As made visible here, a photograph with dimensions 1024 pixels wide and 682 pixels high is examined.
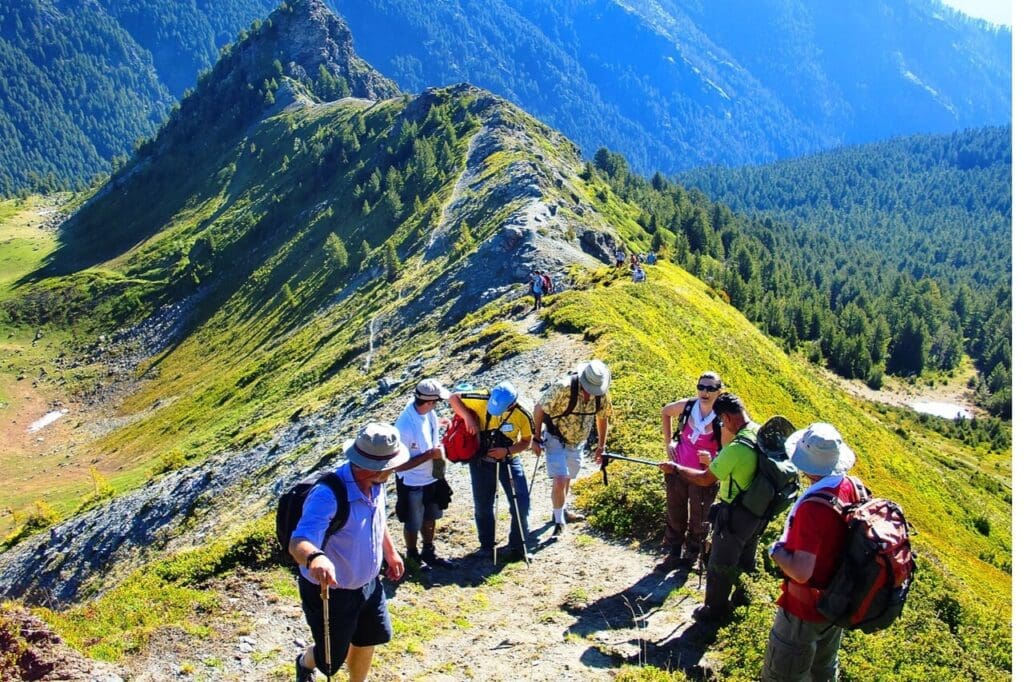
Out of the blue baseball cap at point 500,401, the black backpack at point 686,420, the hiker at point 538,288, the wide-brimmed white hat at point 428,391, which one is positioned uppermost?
the hiker at point 538,288

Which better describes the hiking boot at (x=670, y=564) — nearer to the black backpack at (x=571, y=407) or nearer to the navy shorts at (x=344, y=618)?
the black backpack at (x=571, y=407)

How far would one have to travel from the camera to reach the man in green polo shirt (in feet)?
26.0

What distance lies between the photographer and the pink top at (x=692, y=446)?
32.0 ft

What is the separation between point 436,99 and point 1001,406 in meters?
107

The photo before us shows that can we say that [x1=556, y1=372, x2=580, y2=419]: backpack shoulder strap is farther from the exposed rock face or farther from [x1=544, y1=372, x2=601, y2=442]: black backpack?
the exposed rock face

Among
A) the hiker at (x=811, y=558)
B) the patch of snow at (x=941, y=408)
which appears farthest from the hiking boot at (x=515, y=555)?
the patch of snow at (x=941, y=408)

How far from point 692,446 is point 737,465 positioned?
2108 mm

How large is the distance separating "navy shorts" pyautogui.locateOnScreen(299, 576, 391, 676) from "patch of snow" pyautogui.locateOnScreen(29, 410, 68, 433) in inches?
2731

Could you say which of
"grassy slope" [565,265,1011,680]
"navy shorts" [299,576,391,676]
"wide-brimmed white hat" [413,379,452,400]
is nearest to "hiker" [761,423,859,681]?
"grassy slope" [565,265,1011,680]

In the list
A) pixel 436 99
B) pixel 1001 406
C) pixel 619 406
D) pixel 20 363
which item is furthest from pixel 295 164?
pixel 1001 406

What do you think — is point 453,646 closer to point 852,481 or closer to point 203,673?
point 203,673

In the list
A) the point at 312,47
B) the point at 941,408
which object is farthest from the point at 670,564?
the point at 312,47

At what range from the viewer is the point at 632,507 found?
12.7 metres

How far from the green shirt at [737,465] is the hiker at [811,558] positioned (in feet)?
3.37
